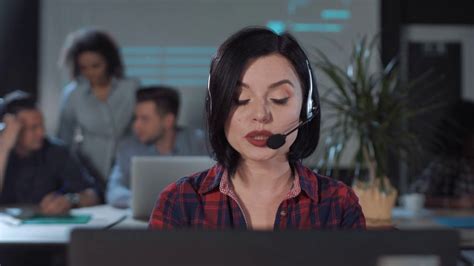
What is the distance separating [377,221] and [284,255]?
6.31 feet

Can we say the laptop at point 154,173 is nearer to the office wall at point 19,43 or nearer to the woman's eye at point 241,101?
the woman's eye at point 241,101

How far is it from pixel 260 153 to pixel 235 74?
0.46 feet

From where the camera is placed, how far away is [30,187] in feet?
10.9

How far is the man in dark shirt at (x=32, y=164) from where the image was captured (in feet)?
10.7

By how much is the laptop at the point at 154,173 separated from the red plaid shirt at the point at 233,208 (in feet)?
3.70

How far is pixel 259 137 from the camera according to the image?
1.13m

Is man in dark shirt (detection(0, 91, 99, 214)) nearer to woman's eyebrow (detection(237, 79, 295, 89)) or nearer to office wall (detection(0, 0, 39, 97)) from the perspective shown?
office wall (detection(0, 0, 39, 97))

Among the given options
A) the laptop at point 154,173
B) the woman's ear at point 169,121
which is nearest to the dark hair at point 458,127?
the woman's ear at point 169,121

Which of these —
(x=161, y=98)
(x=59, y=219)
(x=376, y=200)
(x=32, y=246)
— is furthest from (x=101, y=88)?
(x=376, y=200)

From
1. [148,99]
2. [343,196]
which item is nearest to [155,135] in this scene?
[148,99]

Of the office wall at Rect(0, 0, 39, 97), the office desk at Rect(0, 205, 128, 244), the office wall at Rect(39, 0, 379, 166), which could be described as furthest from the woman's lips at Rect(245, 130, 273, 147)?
the office wall at Rect(0, 0, 39, 97)

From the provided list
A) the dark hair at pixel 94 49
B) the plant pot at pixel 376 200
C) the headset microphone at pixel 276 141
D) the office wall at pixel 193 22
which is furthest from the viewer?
the office wall at pixel 193 22

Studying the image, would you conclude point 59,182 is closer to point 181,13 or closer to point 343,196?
point 181,13

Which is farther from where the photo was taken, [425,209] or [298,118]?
[425,209]
